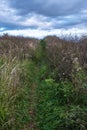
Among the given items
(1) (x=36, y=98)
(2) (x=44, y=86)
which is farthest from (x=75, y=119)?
(2) (x=44, y=86)

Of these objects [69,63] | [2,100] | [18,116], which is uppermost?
[69,63]

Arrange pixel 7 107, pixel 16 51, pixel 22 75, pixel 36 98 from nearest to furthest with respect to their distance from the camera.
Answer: pixel 7 107
pixel 36 98
pixel 22 75
pixel 16 51

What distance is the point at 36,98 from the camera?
7422mm

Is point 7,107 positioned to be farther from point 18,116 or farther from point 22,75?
point 22,75

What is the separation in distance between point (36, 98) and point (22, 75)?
1.56 metres

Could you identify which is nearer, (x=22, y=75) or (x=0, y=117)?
(x=0, y=117)

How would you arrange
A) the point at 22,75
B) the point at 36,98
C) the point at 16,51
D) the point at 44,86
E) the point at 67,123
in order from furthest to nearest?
the point at 16,51 → the point at 22,75 → the point at 44,86 → the point at 36,98 → the point at 67,123

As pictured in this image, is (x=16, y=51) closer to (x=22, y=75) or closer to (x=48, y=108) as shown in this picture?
(x=22, y=75)

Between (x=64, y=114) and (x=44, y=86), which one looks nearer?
(x=64, y=114)

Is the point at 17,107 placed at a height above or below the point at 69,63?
below

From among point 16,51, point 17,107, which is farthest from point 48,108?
point 16,51

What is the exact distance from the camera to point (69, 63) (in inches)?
300

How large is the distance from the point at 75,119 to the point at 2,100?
1.44m

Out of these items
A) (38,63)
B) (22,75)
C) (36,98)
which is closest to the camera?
(36,98)
